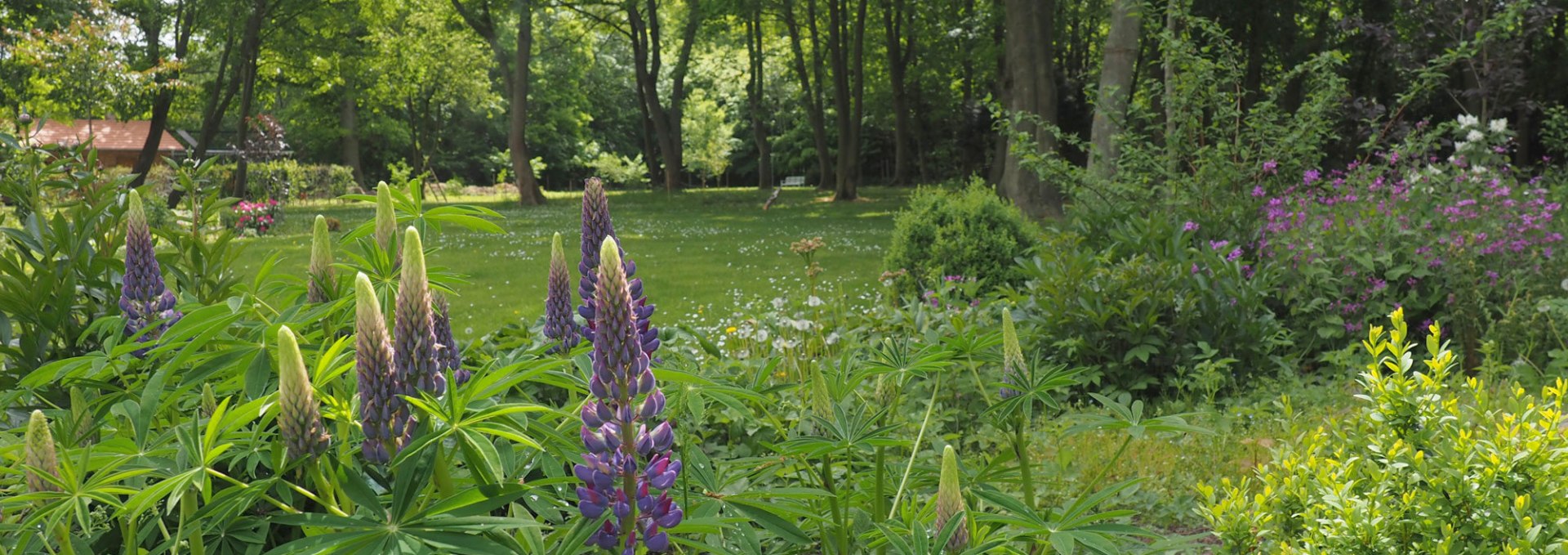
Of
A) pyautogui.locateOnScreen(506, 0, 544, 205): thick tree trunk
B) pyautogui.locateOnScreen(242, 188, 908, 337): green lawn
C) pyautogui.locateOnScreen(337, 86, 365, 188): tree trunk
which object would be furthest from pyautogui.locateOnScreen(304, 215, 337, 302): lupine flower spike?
pyautogui.locateOnScreen(337, 86, 365, 188): tree trunk

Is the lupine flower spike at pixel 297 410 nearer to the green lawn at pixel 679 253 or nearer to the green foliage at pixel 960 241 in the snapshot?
the green lawn at pixel 679 253

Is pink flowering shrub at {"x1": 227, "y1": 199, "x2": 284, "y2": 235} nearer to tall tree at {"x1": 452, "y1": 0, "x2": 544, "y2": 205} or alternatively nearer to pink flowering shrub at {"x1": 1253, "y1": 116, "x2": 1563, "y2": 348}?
tall tree at {"x1": 452, "y1": 0, "x2": 544, "y2": 205}

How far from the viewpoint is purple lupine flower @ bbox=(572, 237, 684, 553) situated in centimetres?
125

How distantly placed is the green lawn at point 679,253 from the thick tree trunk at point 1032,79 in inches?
92.8

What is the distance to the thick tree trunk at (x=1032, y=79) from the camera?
15.4 metres

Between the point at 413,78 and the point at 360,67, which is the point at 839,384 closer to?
the point at 360,67

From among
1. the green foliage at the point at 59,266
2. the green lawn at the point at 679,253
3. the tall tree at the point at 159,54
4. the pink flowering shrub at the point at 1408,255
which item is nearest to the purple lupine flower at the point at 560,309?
the green lawn at the point at 679,253

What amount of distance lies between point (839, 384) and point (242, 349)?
41.1 inches

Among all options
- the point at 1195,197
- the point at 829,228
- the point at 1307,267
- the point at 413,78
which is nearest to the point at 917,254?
the point at 1195,197

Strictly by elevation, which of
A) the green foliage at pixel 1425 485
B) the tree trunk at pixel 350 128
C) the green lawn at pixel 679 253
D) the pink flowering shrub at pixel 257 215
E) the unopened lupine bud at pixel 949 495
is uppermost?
the tree trunk at pixel 350 128

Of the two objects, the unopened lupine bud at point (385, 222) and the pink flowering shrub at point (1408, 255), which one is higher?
the unopened lupine bud at point (385, 222)

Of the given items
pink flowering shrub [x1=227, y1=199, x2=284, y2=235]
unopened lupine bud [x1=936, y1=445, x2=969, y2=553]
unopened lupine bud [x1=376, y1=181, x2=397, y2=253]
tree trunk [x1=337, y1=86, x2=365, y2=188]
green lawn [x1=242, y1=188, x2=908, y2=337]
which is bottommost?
green lawn [x1=242, y1=188, x2=908, y2=337]

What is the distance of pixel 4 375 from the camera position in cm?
234

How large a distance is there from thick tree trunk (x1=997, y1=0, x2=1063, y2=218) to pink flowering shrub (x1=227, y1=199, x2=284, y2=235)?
12886 mm
